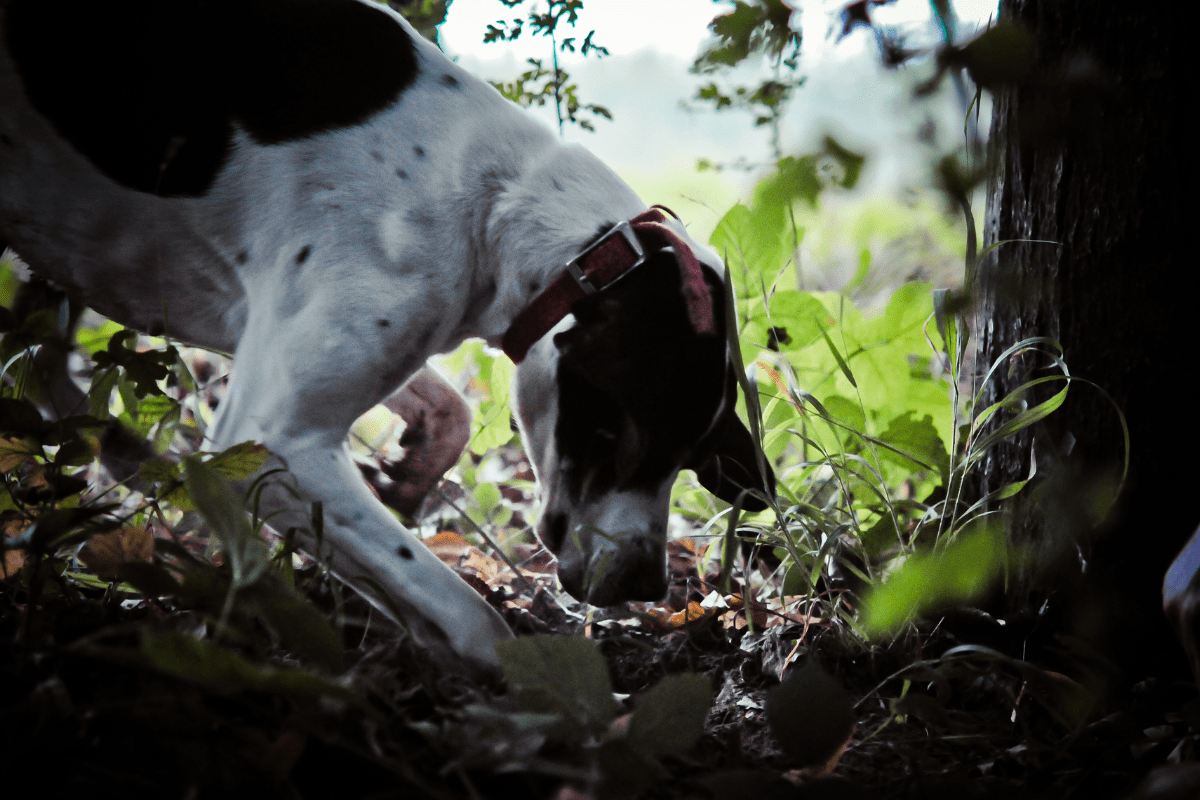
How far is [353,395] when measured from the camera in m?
1.35

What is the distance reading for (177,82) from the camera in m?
1.50

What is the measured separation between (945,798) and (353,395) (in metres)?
1.05

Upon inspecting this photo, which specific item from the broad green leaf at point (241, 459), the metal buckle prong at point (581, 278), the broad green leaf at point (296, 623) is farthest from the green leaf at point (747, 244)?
the broad green leaf at point (296, 623)

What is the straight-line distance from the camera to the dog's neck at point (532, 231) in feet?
4.95

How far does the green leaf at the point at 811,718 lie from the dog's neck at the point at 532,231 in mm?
963

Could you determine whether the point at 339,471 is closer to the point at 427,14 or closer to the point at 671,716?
the point at 671,716

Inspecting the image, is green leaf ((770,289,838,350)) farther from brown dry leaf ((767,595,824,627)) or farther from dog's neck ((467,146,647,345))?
brown dry leaf ((767,595,824,627))

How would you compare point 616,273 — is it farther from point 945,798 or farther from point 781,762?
point 945,798

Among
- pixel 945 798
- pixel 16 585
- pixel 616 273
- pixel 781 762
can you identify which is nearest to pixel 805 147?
Result: pixel 945 798

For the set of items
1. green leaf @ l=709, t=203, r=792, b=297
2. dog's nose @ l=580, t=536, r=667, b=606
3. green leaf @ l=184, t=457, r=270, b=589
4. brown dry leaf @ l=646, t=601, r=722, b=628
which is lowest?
brown dry leaf @ l=646, t=601, r=722, b=628

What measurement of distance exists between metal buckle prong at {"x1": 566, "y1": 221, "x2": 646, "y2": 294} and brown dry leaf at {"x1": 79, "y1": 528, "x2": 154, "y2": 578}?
84cm

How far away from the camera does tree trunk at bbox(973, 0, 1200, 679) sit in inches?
44.1

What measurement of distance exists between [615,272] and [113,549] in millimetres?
925

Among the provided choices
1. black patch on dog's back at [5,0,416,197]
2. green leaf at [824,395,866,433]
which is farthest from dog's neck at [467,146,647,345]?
green leaf at [824,395,866,433]
